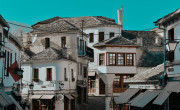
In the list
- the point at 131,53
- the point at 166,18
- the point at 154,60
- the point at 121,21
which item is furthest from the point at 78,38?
the point at 166,18

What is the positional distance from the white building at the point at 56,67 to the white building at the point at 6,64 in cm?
1113

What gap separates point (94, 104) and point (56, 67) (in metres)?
7.66

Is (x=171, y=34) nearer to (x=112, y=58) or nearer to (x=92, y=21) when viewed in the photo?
(x=112, y=58)

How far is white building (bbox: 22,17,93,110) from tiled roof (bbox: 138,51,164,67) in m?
7.33

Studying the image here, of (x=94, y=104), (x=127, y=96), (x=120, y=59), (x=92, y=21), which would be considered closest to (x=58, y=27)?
(x=120, y=59)

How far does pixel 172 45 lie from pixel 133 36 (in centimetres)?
3357

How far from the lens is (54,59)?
38.3 metres

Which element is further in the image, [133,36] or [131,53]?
[133,36]

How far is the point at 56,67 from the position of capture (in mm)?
38719

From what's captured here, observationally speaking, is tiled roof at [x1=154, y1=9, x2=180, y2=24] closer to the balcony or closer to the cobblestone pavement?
the cobblestone pavement

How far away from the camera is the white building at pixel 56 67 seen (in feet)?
126

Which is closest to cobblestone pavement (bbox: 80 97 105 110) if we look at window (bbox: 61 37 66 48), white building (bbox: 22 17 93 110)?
white building (bbox: 22 17 93 110)

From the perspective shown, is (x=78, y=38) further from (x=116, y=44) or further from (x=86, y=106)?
(x=86, y=106)

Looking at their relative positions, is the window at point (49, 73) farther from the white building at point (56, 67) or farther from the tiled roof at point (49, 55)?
the tiled roof at point (49, 55)
